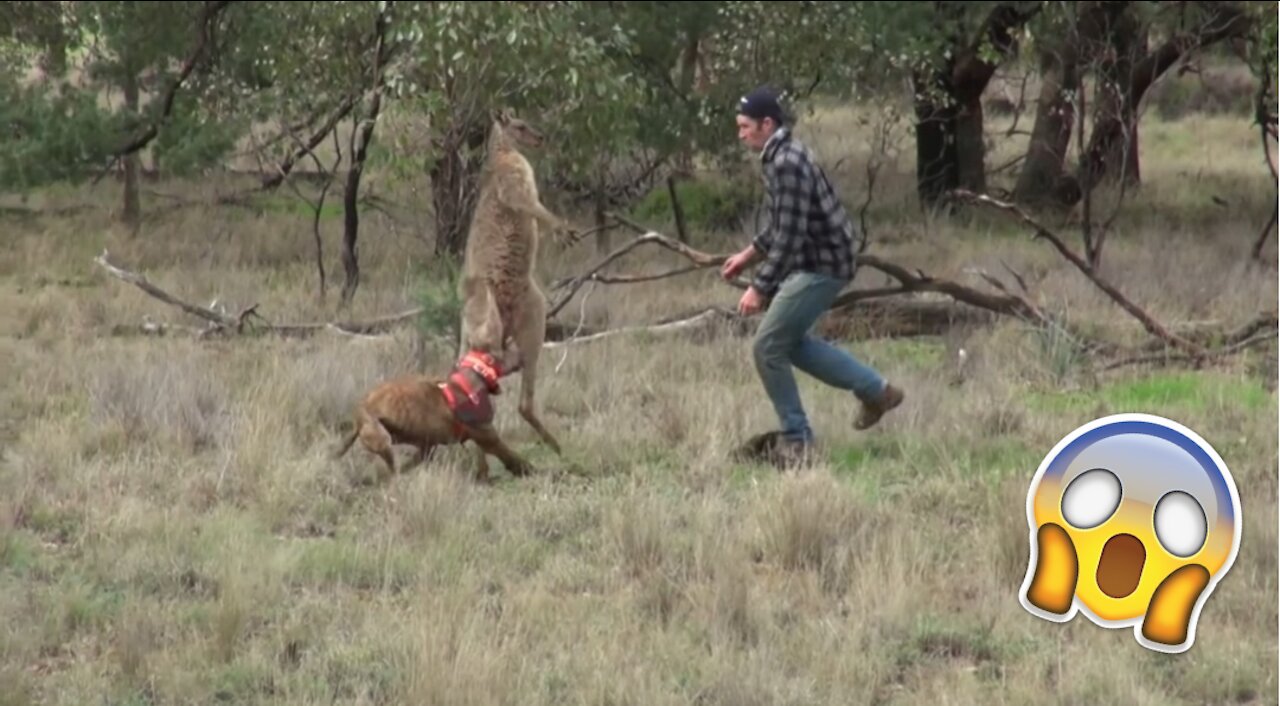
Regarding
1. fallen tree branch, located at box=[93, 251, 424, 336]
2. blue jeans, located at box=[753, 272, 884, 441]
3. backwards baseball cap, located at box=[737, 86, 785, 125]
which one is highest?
backwards baseball cap, located at box=[737, 86, 785, 125]

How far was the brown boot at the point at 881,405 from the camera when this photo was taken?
8.40 meters

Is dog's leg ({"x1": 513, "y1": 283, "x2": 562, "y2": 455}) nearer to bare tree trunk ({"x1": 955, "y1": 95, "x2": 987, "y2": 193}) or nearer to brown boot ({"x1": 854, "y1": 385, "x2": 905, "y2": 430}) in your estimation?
brown boot ({"x1": 854, "y1": 385, "x2": 905, "y2": 430})

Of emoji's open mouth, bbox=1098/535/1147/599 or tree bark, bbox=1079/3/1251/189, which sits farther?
tree bark, bbox=1079/3/1251/189

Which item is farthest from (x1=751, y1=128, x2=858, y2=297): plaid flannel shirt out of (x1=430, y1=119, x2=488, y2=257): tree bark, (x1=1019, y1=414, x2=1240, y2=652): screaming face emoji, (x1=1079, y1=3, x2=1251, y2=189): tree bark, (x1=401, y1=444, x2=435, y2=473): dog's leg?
(x1=1079, y1=3, x2=1251, y2=189): tree bark

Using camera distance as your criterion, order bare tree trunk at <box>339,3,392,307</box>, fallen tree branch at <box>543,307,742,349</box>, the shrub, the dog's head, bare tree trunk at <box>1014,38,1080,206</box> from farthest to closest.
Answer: bare tree trunk at <box>1014,38,1080,206</box> < the shrub < bare tree trunk at <box>339,3,392,307</box> < fallen tree branch at <box>543,307,742,349</box> < the dog's head

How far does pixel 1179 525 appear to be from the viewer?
6.72ft

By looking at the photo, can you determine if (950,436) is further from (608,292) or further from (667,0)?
(667,0)

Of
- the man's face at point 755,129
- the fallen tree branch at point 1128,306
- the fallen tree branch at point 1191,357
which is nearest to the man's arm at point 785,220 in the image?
the man's face at point 755,129

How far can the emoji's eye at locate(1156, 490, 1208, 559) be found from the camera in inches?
80.5

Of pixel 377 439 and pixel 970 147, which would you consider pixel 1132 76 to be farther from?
pixel 377 439

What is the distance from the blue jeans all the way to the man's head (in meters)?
0.67

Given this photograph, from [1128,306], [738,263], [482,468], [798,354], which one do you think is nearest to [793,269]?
[738,263]

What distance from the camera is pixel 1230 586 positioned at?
6.30 meters

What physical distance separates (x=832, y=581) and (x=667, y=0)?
984 cm
